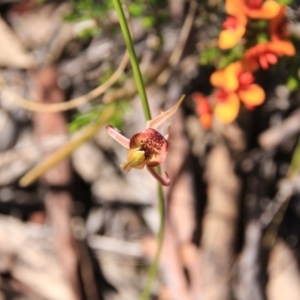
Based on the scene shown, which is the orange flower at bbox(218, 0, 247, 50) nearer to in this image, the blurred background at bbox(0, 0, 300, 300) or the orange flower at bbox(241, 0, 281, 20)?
the orange flower at bbox(241, 0, 281, 20)

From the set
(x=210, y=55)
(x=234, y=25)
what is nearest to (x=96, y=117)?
(x=210, y=55)

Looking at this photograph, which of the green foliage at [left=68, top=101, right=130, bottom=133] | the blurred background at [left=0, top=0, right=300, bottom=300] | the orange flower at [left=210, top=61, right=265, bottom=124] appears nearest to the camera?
the orange flower at [left=210, top=61, right=265, bottom=124]

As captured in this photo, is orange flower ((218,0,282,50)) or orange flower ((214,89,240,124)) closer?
orange flower ((218,0,282,50))

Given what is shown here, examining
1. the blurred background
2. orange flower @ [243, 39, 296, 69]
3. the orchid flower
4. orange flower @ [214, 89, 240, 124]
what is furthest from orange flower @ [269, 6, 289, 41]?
the orchid flower

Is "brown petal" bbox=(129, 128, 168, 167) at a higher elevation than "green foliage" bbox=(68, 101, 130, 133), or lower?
lower

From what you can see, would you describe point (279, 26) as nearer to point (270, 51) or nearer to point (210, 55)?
point (270, 51)

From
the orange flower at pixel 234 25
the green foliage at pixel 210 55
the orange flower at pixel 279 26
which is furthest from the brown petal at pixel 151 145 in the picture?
the green foliage at pixel 210 55

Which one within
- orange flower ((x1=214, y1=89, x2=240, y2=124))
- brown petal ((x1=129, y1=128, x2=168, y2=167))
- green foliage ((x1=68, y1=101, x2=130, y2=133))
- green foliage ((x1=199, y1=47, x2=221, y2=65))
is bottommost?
brown petal ((x1=129, y1=128, x2=168, y2=167))
